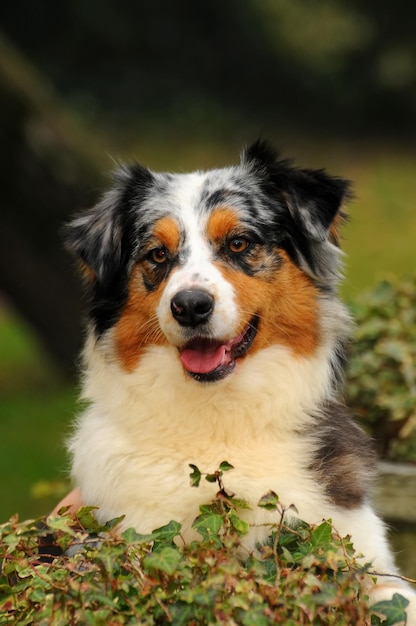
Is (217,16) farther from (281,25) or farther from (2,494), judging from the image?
(2,494)

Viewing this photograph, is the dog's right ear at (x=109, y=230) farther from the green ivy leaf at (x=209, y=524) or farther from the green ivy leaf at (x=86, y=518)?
the green ivy leaf at (x=209, y=524)

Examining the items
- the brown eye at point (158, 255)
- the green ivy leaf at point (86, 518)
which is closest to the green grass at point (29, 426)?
the brown eye at point (158, 255)

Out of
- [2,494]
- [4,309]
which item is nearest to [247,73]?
[4,309]

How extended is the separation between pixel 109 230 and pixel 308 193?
0.82 meters

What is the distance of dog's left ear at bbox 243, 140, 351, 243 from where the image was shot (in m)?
3.97

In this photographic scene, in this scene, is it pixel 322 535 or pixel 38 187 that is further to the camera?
pixel 38 187

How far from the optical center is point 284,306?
3896 millimetres

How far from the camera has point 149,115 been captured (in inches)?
916

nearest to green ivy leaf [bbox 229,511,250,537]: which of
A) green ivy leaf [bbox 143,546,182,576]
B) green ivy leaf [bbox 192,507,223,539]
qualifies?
green ivy leaf [bbox 192,507,223,539]

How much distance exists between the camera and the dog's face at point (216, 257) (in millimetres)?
3719

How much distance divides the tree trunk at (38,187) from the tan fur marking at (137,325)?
478 centimetres

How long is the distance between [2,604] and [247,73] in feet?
69.6

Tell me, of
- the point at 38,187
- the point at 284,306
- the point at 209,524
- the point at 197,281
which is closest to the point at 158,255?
the point at 197,281

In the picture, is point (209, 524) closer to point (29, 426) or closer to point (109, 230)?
point (109, 230)
